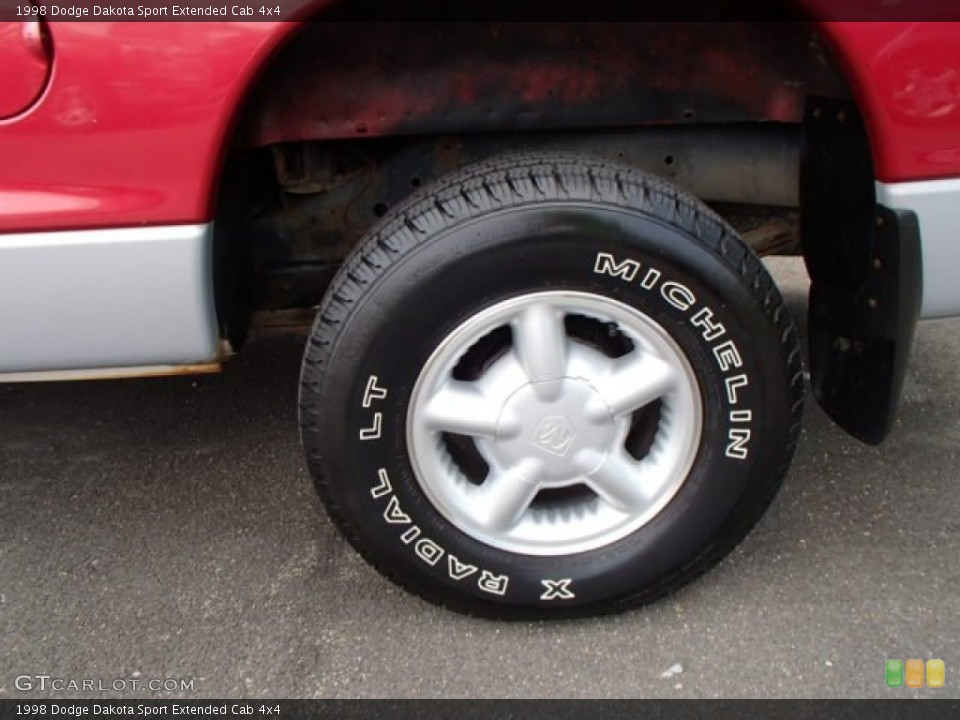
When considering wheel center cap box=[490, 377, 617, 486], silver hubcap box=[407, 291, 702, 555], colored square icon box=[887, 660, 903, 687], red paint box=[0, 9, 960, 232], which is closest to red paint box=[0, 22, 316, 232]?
red paint box=[0, 9, 960, 232]

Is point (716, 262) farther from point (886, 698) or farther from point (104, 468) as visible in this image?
point (104, 468)

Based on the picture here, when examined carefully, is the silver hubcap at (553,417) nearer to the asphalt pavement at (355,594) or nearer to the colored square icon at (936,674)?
the asphalt pavement at (355,594)

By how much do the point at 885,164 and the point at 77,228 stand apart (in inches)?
61.2

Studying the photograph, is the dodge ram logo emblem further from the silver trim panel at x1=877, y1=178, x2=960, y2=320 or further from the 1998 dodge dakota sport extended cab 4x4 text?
the silver trim panel at x1=877, y1=178, x2=960, y2=320

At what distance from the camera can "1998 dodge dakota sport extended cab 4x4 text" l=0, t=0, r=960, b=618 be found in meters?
1.55

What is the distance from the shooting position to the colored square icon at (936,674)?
1.80m

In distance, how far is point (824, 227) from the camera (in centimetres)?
207

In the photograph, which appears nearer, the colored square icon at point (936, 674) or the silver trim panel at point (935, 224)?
the silver trim panel at point (935, 224)

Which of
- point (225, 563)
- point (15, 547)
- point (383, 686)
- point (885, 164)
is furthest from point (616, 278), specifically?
point (15, 547)

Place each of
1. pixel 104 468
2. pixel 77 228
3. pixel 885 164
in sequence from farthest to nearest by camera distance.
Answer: pixel 104 468, pixel 885 164, pixel 77 228

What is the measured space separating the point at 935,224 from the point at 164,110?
59.2 inches

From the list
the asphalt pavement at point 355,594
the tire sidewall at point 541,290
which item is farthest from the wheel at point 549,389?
the asphalt pavement at point 355,594

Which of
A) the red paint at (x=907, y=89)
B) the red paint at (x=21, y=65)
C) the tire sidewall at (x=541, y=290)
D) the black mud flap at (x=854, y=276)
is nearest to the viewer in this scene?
the red paint at (x=21, y=65)

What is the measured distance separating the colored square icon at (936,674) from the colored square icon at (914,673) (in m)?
0.02
